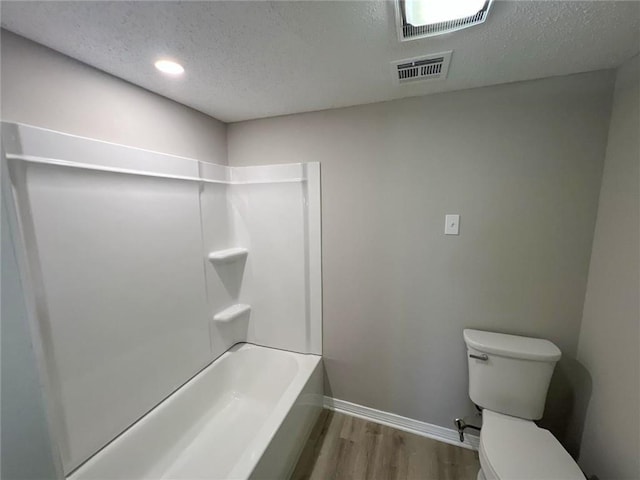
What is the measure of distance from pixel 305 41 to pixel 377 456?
2369 mm

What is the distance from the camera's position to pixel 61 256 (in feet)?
3.54

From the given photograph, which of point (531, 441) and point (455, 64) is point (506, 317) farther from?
point (455, 64)

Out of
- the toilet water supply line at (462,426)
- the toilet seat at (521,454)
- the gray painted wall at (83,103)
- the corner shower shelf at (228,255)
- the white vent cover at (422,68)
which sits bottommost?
the toilet water supply line at (462,426)

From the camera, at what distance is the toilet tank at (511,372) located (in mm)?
1370

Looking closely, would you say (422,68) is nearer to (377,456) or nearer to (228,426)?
(377,456)

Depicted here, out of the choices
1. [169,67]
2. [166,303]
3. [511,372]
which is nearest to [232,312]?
[166,303]

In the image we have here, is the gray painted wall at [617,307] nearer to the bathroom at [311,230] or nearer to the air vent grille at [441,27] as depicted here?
the bathroom at [311,230]

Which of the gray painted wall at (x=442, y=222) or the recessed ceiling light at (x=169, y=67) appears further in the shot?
the gray painted wall at (x=442, y=222)

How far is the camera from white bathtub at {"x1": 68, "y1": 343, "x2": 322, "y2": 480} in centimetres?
127

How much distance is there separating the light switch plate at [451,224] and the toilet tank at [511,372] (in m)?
0.64

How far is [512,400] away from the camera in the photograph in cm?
142

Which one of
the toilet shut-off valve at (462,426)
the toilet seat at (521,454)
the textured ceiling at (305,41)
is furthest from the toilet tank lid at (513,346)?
the textured ceiling at (305,41)

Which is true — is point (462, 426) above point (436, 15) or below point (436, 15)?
below

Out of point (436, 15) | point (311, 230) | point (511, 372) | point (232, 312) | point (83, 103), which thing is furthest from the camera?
point (232, 312)
